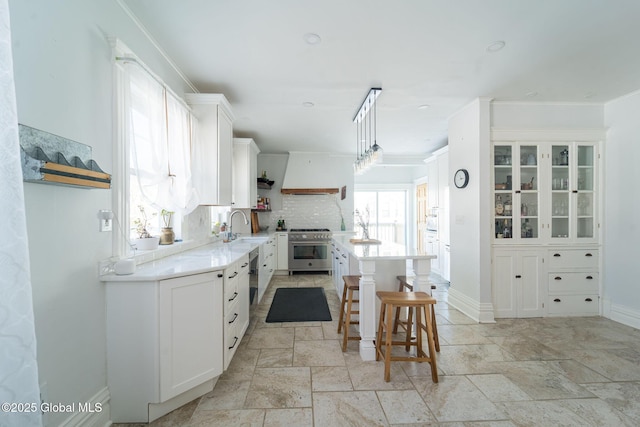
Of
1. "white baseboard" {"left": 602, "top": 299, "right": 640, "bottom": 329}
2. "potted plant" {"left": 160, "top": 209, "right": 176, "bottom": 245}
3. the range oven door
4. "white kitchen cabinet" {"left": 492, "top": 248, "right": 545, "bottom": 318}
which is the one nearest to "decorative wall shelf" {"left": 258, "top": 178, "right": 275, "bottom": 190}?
the range oven door

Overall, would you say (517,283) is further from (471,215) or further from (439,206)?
(439,206)

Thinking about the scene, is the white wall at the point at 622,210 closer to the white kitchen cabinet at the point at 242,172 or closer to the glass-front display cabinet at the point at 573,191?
the glass-front display cabinet at the point at 573,191

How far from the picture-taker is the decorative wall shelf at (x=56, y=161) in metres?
1.09

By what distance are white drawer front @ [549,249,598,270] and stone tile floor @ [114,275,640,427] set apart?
0.75 meters

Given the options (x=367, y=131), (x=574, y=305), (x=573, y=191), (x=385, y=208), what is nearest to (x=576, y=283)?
(x=574, y=305)

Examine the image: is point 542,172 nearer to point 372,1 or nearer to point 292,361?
point 372,1

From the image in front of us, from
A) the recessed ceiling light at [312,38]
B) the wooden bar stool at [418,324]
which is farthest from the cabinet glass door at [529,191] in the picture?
the recessed ceiling light at [312,38]

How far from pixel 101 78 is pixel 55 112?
1.45ft

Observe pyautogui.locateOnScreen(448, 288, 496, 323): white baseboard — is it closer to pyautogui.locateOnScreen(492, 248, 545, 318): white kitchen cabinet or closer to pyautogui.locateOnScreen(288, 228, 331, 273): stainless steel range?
pyautogui.locateOnScreen(492, 248, 545, 318): white kitchen cabinet

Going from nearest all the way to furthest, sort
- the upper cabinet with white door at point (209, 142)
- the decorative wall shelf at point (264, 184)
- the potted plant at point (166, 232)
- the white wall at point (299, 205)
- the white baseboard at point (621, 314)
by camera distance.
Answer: the potted plant at point (166, 232) → the upper cabinet with white door at point (209, 142) → the white baseboard at point (621, 314) → the decorative wall shelf at point (264, 184) → the white wall at point (299, 205)

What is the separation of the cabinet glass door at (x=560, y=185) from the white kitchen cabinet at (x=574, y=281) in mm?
259

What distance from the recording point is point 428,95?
3041 millimetres

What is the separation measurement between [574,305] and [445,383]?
2.61 meters

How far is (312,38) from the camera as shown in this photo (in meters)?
2.02
